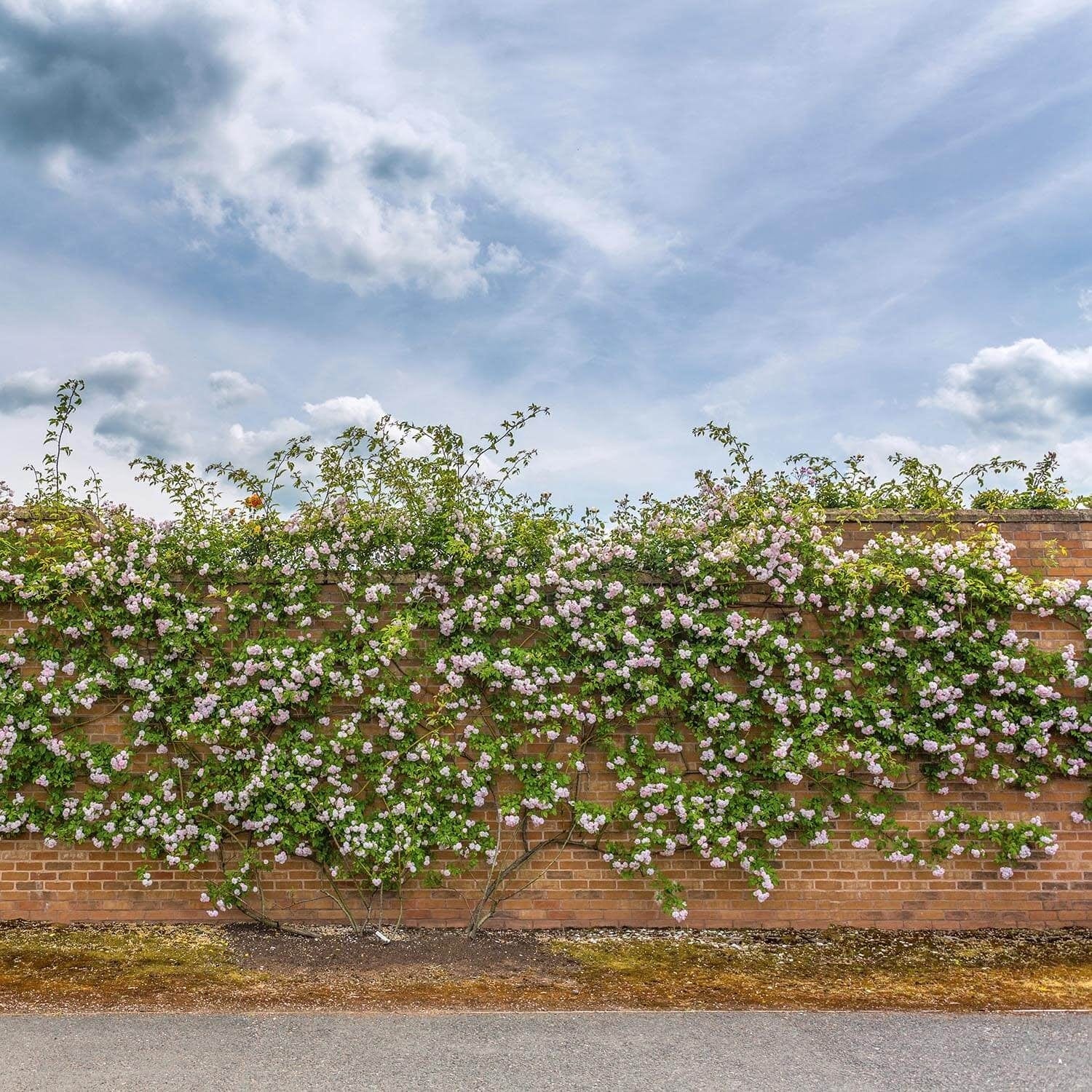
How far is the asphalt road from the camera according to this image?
13.6 feet

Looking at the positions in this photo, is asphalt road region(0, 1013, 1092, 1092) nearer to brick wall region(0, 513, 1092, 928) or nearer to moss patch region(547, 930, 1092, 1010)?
moss patch region(547, 930, 1092, 1010)

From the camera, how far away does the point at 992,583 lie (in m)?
6.73

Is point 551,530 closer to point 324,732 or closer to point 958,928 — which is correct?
point 324,732

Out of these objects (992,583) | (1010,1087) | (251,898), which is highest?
(992,583)

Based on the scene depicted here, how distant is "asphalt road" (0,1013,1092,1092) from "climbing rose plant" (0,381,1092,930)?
162cm

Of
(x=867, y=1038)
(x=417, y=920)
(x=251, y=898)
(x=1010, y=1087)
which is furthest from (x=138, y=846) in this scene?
(x=1010, y=1087)

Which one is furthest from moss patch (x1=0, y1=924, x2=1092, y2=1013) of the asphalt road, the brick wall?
the asphalt road

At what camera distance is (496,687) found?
6.54 m

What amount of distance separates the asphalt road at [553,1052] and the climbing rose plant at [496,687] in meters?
1.62

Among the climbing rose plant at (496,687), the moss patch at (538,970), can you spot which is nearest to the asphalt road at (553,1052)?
the moss patch at (538,970)

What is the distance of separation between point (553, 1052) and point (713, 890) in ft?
8.31

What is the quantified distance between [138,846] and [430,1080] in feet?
11.6

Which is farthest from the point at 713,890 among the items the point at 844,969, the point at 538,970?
the point at 538,970

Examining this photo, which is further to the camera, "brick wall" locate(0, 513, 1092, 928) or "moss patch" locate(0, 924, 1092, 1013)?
"brick wall" locate(0, 513, 1092, 928)
